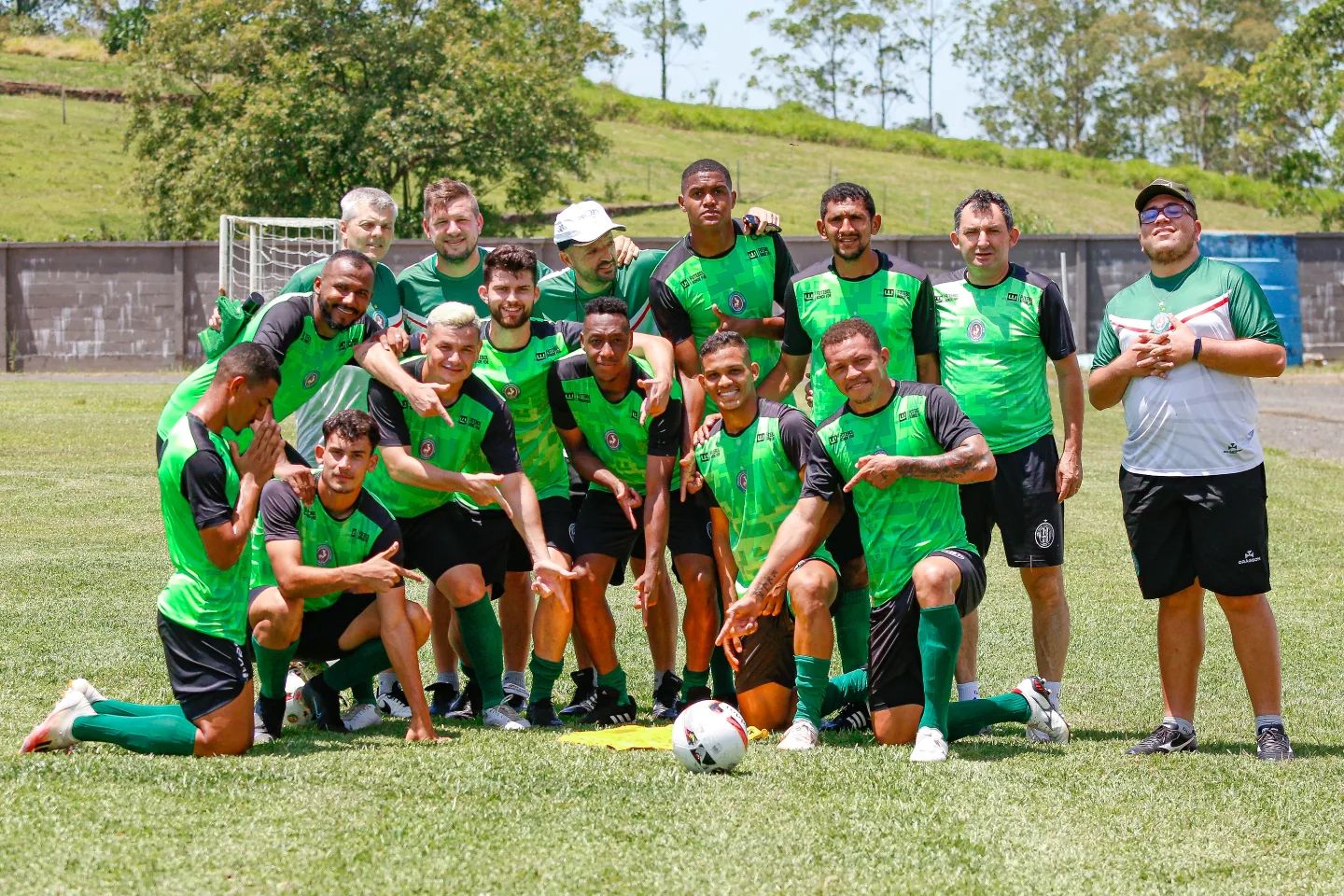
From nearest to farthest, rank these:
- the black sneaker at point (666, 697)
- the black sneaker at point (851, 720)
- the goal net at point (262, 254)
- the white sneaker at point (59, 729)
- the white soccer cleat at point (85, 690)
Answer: the white sneaker at point (59, 729), the white soccer cleat at point (85, 690), the black sneaker at point (851, 720), the black sneaker at point (666, 697), the goal net at point (262, 254)

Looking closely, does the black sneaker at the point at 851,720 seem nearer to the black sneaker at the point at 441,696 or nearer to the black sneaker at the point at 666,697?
the black sneaker at the point at 666,697

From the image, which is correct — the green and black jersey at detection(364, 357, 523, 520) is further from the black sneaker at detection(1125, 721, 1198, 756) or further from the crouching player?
the black sneaker at detection(1125, 721, 1198, 756)

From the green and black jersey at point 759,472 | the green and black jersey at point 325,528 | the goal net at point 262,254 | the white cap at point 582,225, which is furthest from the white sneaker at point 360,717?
the goal net at point 262,254

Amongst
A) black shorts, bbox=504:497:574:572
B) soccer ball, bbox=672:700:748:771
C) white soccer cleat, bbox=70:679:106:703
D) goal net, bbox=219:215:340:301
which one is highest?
goal net, bbox=219:215:340:301

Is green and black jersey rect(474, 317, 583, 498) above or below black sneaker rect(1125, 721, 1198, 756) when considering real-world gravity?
above

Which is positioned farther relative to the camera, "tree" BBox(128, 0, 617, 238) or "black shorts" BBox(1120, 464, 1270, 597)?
"tree" BBox(128, 0, 617, 238)

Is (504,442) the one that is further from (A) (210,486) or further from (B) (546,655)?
(A) (210,486)

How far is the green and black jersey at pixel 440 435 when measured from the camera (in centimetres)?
721

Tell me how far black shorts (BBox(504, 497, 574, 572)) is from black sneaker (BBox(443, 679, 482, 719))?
0.62 metres

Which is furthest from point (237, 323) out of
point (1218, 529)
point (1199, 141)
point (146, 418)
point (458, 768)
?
point (1199, 141)

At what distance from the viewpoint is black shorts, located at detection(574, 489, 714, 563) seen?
7480 mm

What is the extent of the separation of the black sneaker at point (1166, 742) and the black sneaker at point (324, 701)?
349 centimetres

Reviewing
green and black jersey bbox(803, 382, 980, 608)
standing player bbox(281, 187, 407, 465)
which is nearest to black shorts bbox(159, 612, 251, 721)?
standing player bbox(281, 187, 407, 465)

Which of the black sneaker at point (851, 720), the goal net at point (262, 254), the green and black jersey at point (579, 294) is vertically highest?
the goal net at point (262, 254)
